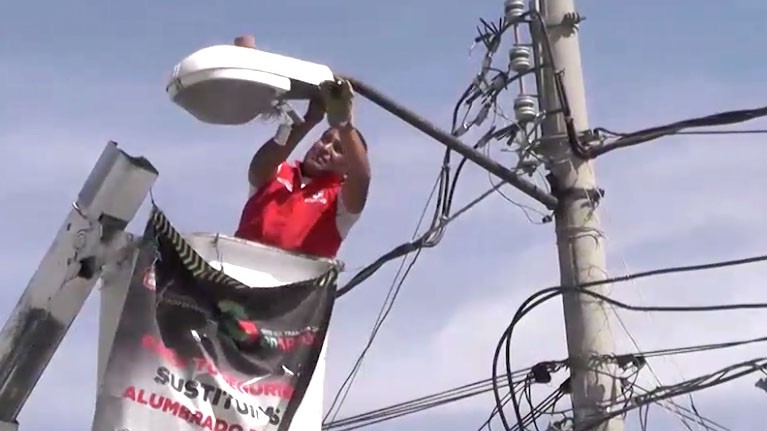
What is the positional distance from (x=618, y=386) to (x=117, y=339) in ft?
10.5

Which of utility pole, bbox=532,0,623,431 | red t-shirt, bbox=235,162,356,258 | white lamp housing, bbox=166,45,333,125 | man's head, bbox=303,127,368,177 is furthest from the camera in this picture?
utility pole, bbox=532,0,623,431

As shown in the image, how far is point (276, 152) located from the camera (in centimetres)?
630

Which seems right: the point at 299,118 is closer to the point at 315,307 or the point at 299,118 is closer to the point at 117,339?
the point at 315,307

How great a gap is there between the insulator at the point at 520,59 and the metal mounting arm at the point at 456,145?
0.82 meters

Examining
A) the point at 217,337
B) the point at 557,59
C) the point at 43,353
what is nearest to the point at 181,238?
the point at 217,337

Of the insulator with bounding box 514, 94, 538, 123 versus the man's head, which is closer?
the man's head

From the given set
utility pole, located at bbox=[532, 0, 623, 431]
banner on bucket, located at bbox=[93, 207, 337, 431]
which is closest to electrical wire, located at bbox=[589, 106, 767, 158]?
utility pole, located at bbox=[532, 0, 623, 431]

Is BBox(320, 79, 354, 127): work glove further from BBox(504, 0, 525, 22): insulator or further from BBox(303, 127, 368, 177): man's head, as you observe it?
BBox(504, 0, 525, 22): insulator

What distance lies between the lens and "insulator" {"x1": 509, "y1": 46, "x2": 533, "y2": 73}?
8.12 metres

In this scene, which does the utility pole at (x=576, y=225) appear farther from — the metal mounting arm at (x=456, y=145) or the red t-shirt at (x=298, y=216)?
the red t-shirt at (x=298, y=216)

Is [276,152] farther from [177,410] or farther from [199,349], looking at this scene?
[177,410]

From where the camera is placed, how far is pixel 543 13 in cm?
825

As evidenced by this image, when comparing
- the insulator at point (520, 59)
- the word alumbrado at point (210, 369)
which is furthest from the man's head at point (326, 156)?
the insulator at point (520, 59)

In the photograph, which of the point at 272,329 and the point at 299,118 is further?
the point at 299,118
